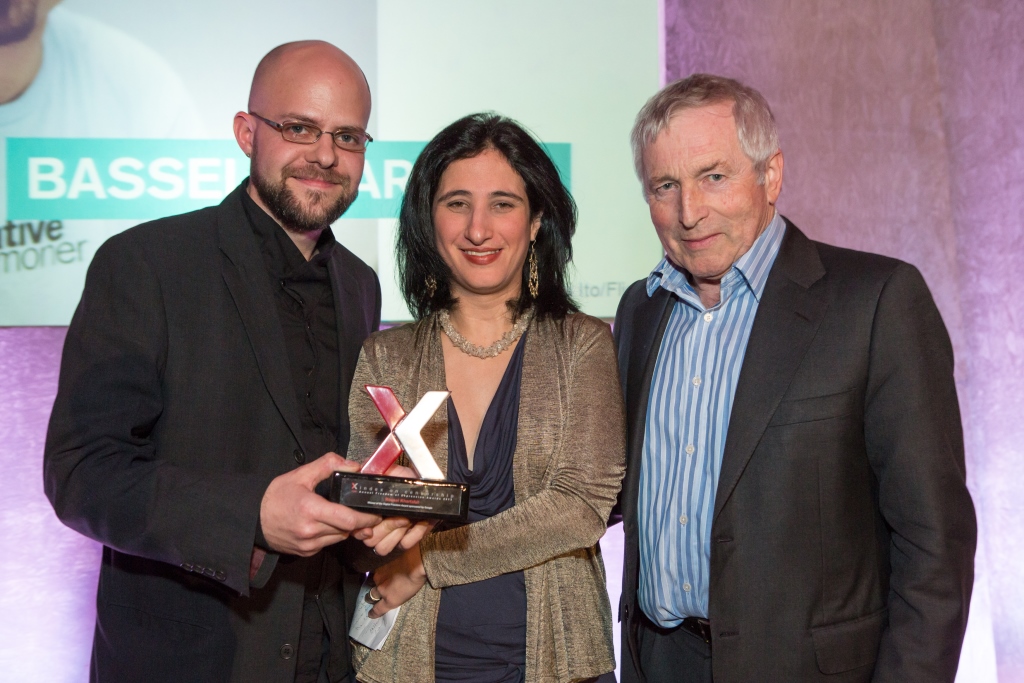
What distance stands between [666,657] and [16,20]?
127 inches

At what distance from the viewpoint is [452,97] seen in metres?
3.45

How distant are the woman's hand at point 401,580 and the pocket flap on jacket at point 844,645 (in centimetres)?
83

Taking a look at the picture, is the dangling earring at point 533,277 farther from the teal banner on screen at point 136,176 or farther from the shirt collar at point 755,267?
the teal banner on screen at point 136,176

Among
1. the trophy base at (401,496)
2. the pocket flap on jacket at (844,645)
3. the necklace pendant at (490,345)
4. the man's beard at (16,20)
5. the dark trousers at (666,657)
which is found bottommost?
the dark trousers at (666,657)

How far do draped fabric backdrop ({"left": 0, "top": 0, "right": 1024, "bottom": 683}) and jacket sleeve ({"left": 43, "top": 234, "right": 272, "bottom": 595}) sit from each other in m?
2.37

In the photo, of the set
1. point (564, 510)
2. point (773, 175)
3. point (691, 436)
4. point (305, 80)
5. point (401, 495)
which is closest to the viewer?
point (401, 495)

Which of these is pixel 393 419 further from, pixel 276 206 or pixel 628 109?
pixel 628 109

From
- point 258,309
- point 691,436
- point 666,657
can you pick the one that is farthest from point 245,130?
point 666,657

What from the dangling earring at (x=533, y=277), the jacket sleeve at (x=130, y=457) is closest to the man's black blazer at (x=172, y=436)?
the jacket sleeve at (x=130, y=457)

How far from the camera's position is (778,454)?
1.75 m

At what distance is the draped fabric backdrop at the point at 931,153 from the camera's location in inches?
148

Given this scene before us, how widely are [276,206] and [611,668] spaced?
1.35m

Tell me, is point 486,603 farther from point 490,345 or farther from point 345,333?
point 345,333

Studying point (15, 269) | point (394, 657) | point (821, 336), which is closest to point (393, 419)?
point (394, 657)
